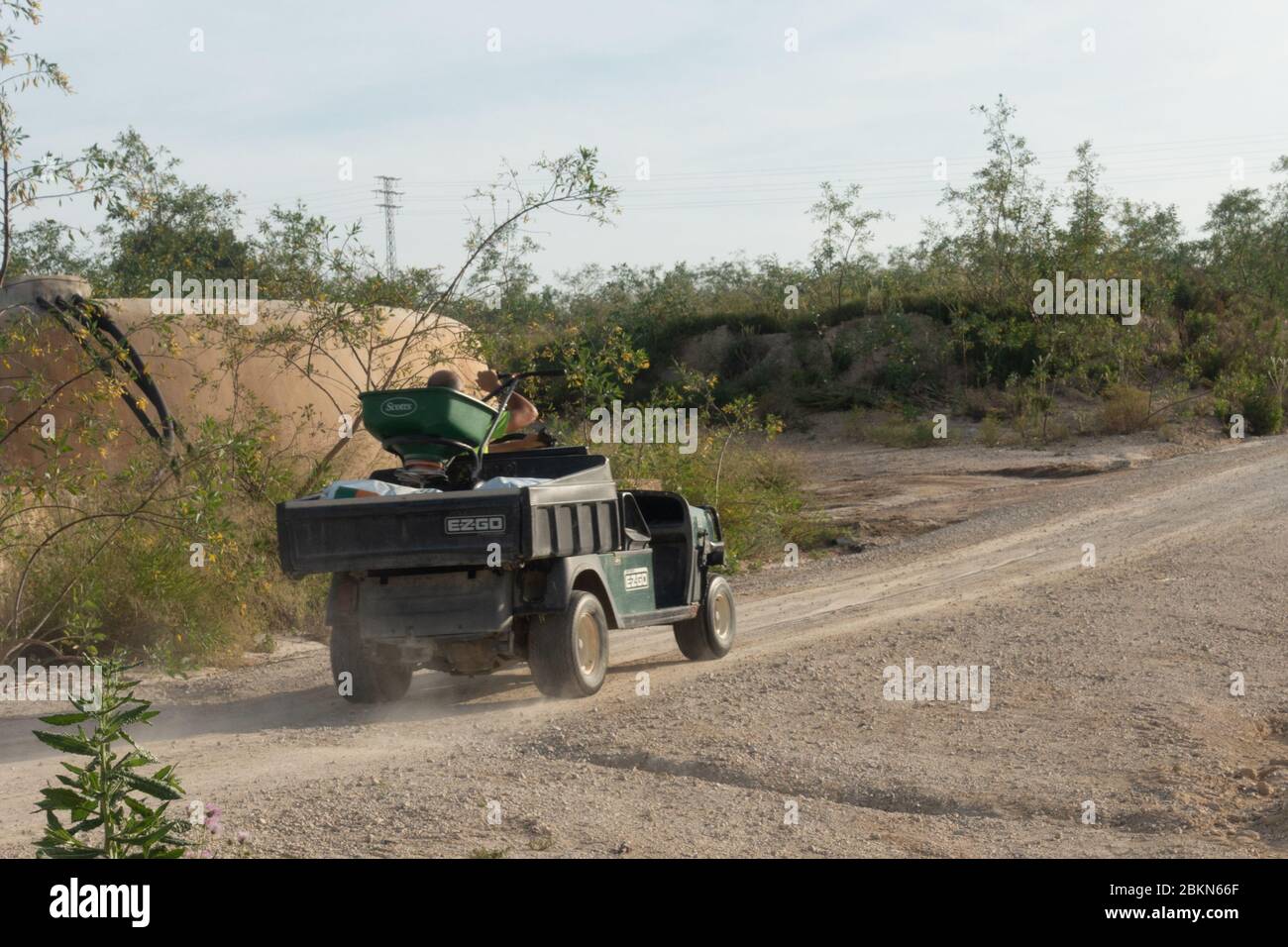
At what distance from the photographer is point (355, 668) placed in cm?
778

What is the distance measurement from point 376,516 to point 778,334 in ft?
97.9

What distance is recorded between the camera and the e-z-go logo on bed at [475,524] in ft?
22.7

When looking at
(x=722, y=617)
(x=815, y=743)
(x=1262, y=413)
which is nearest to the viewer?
(x=815, y=743)

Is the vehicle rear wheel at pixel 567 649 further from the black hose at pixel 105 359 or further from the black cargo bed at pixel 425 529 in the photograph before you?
the black hose at pixel 105 359

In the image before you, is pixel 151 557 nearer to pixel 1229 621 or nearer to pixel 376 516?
pixel 376 516

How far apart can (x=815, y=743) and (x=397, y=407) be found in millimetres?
2906

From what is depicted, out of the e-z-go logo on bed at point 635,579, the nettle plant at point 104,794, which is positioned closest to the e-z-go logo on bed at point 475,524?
the e-z-go logo on bed at point 635,579

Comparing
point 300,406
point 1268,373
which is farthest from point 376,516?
point 1268,373

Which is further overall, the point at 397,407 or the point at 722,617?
the point at 722,617

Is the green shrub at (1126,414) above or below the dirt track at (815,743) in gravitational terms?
above

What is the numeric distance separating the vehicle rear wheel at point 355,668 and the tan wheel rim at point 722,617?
2286 millimetres

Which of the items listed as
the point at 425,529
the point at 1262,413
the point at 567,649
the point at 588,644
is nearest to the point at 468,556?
the point at 425,529

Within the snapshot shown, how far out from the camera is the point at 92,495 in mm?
10438

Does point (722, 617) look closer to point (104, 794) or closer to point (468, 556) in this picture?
point (468, 556)
